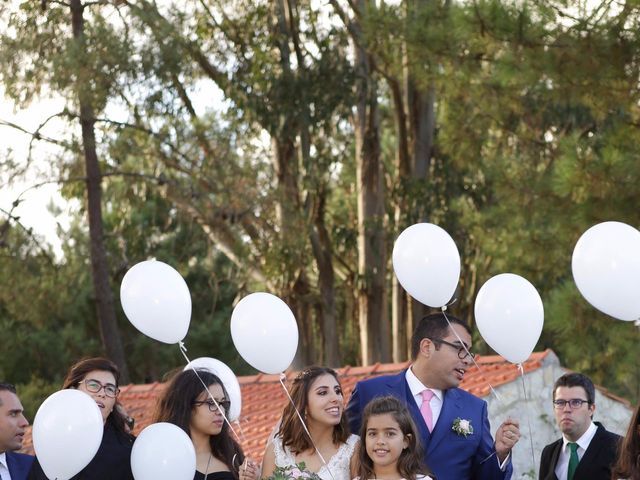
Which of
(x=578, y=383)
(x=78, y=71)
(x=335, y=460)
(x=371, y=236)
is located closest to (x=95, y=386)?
(x=335, y=460)

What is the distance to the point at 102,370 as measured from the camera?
18.1ft

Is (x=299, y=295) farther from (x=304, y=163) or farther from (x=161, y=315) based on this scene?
(x=161, y=315)

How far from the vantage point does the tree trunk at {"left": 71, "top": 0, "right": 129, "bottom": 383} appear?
611 inches

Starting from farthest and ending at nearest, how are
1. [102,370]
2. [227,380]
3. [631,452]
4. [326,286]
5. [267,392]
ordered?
[326,286]
[267,392]
[227,380]
[102,370]
[631,452]

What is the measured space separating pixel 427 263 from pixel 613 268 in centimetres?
95

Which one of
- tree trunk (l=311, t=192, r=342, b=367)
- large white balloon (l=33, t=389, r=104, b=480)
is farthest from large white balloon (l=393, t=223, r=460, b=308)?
tree trunk (l=311, t=192, r=342, b=367)

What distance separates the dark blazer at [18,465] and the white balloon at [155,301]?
0.83 meters

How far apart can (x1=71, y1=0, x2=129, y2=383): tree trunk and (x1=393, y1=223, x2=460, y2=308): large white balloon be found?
9697 mm

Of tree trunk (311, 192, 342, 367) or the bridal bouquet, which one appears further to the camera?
tree trunk (311, 192, 342, 367)

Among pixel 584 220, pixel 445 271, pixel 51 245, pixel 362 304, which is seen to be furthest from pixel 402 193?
pixel 445 271

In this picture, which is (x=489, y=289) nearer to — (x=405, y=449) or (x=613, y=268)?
(x=613, y=268)

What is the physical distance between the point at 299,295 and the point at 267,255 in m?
1.17

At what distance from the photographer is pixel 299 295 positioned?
711 inches

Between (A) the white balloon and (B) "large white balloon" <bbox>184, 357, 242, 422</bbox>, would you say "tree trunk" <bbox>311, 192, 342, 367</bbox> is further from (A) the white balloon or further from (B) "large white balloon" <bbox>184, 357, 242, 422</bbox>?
(A) the white balloon
